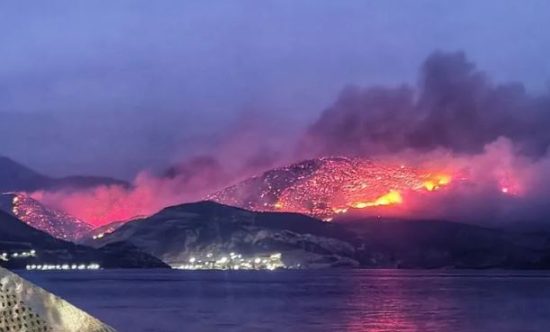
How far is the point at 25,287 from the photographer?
6895mm

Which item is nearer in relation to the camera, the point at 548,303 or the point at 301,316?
the point at 301,316

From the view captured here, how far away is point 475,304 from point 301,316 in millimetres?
45516

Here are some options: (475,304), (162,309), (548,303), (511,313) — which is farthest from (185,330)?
(548,303)

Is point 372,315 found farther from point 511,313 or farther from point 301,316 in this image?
point 511,313

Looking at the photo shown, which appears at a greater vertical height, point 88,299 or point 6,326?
point 88,299

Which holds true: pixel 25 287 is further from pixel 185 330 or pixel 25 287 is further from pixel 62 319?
pixel 185 330

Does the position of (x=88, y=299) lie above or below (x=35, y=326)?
above

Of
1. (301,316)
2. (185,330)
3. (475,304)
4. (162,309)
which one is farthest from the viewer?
(475,304)

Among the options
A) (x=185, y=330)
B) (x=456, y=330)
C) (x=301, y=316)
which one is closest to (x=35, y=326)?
(x=185, y=330)

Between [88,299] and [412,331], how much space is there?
7664 centimetres

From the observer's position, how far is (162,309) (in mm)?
131375

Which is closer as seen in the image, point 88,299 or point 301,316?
point 301,316

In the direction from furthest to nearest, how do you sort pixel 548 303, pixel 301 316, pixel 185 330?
pixel 548 303 → pixel 301 316 → pixel 185 330

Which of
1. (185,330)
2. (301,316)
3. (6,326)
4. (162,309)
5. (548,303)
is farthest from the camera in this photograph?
(548,303)
